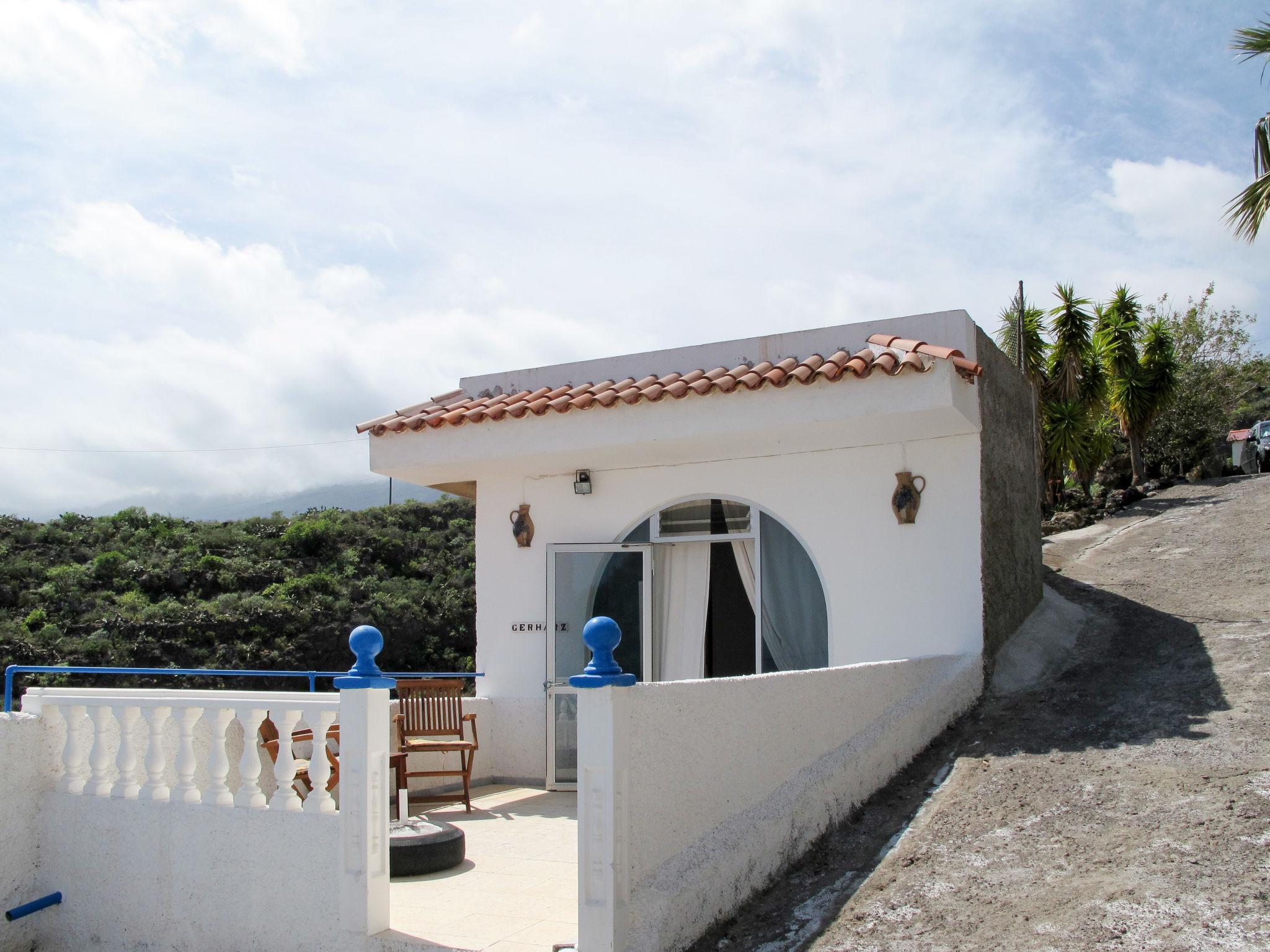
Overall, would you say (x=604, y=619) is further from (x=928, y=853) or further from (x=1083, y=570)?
(x=1083, y=570)

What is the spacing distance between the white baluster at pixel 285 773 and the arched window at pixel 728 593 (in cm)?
429

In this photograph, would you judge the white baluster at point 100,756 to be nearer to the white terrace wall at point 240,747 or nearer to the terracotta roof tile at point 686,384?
the white terrace wall at point 240,747

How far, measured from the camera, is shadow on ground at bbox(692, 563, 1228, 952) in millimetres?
4754

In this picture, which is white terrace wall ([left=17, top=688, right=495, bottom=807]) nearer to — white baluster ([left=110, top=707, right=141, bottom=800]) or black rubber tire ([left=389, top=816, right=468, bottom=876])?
white baluster ([left=110, top=707, right=141, bottom=800])

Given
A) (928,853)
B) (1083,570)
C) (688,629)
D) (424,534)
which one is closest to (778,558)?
(688,629)

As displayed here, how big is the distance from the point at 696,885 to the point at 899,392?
3786 mm

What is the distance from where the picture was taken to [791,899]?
491 cm

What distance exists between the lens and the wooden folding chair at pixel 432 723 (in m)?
7.65

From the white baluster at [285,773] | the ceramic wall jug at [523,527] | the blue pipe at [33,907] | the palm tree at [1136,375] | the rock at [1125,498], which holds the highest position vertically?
the palm tree at [1136,375]

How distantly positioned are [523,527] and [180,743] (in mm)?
4346

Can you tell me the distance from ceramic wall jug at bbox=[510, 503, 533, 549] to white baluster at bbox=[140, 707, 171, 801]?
4.22 m

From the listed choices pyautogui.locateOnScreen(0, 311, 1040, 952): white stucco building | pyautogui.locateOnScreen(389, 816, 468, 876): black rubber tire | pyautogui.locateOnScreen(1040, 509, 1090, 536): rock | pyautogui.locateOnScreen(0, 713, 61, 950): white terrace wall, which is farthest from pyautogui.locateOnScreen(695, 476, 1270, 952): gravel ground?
pyautogui.locateOnScreen(1040, 509, 1090, 536): rock

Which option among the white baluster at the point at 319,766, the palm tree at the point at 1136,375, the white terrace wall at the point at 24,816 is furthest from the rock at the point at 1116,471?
the white terrace wall at the point at 24,816

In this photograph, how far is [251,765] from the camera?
4887 millimetres
